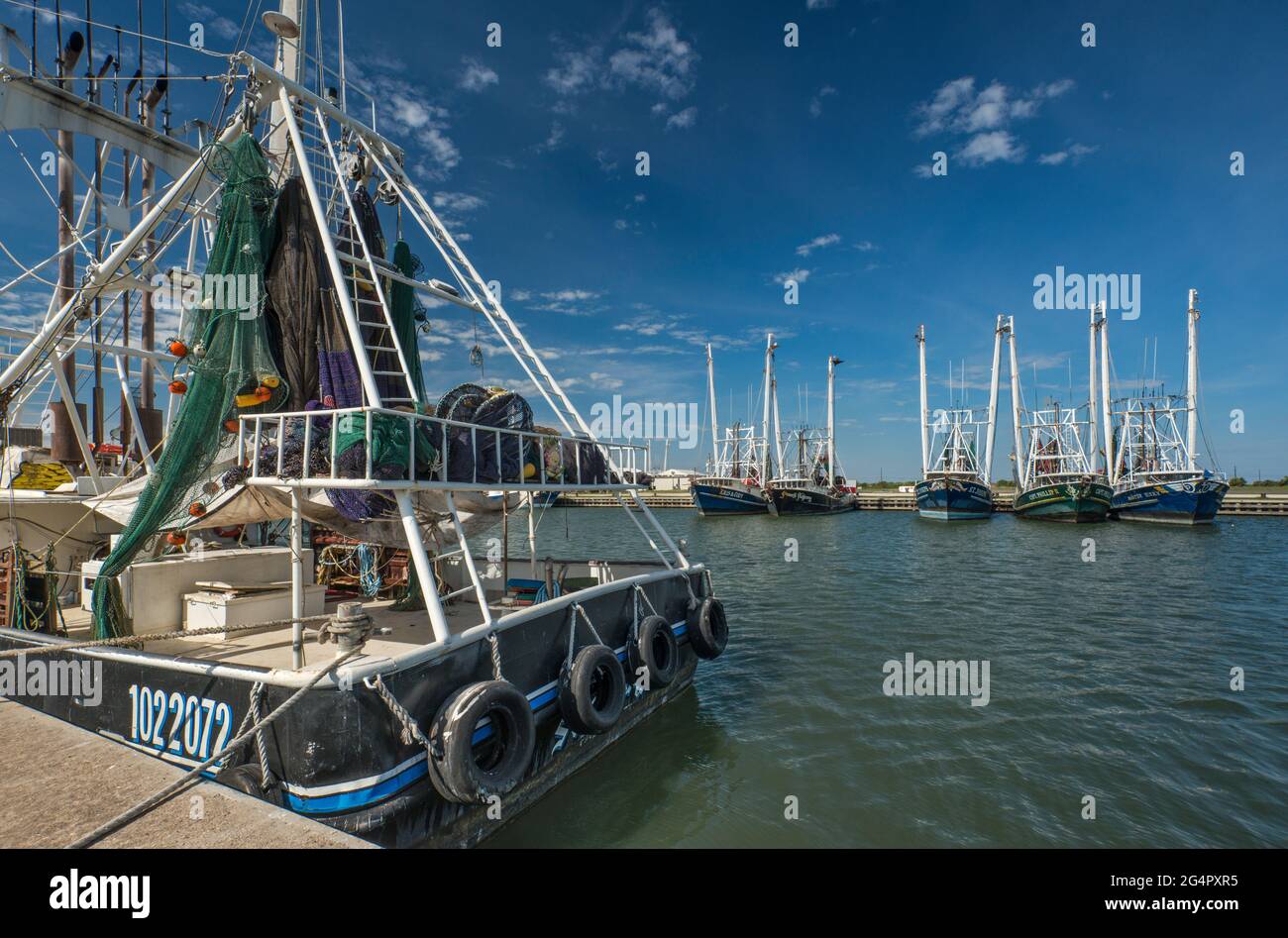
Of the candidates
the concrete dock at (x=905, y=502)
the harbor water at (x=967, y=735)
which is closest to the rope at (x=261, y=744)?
the harbor water at (x=967, y=735)

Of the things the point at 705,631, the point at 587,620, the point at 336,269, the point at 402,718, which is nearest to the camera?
the point at 402,718

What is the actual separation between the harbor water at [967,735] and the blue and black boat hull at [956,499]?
3326 cm

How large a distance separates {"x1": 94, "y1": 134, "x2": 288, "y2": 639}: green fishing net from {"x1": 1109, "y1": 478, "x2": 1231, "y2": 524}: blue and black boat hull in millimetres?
58694

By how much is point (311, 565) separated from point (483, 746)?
676 centimetres

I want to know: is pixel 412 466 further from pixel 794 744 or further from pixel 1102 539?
pixel 1102 539

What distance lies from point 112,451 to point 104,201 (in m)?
8.65

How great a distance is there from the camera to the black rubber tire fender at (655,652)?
9.95m

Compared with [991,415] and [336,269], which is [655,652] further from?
[991,415]

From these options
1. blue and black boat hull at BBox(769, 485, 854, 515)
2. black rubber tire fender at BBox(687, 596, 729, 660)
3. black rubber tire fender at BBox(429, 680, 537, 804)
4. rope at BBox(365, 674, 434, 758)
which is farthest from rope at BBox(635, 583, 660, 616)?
blue and black boat hull at BBox(769, 485, 854, 515)

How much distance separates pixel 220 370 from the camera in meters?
7.93

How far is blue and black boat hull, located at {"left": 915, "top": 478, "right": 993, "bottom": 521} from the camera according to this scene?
55906 mm

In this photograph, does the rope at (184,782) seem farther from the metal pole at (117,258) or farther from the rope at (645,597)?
the metal pole at (117,258)

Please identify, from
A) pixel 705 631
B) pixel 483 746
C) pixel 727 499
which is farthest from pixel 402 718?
pixel 727 499

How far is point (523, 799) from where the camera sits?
25.7 feet
